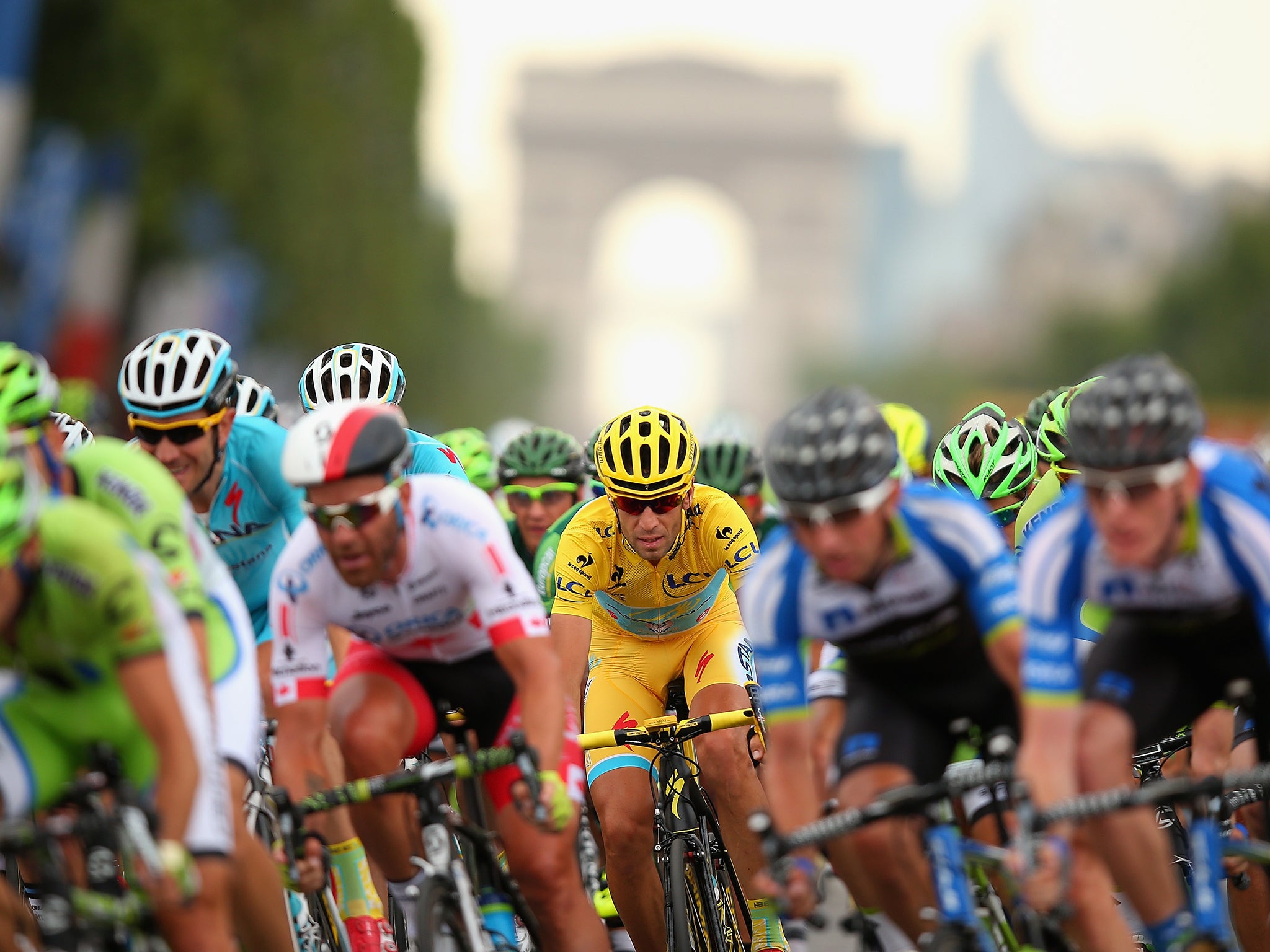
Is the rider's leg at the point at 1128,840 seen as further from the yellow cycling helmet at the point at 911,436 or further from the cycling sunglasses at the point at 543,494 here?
the yellow cycling helmet at the point at 911,436

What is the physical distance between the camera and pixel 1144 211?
144375 mm

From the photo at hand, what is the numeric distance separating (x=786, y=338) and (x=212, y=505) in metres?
146

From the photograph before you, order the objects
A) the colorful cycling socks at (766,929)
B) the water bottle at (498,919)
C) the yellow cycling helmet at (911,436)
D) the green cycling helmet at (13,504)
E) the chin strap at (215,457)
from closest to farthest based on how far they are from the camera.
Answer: the green cycling helmet at (13,504), the water bottle at (498,919), the chin strap at (215,457), the colorful cycling socks at (766,929), the yellow cycling helmet at (911,436)

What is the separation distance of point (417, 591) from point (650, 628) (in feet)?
7.73

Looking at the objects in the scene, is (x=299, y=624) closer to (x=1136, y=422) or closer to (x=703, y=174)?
(x=1136, y=422)

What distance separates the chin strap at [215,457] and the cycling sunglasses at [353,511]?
1549 millimetres

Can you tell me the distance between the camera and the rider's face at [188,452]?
283 inches

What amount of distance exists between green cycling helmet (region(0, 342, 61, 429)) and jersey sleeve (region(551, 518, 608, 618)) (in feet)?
8.89

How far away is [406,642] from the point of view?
21.3ft

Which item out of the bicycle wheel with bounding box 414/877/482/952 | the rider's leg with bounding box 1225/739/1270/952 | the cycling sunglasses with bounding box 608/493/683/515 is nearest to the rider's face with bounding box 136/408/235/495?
the cycling sunglasses with bounding box 608/493/683/515

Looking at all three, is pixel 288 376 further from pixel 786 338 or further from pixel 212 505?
pixel 786 338

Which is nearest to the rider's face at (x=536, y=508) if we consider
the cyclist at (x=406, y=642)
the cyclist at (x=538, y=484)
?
the cyclist at (x=538, y=484)

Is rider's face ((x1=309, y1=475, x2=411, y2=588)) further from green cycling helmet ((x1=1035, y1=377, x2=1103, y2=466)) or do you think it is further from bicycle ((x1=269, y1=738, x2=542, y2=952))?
green cycling helmet ((x1=1035, y1=377, x2=1103, y2=466))

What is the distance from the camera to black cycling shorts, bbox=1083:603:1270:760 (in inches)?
225
